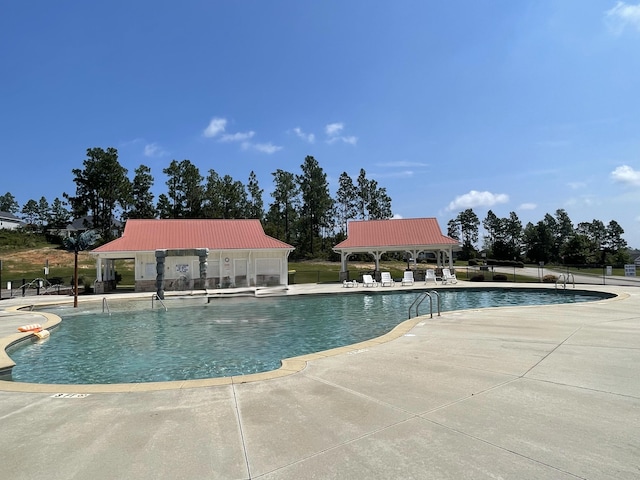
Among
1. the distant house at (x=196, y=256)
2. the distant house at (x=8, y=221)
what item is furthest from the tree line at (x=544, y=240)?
the distant house at (x=8, y=221)

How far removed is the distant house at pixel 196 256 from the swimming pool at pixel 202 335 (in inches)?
234

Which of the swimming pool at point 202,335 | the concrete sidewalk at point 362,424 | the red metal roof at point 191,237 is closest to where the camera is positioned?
the concrete sidewalk at point 362,424

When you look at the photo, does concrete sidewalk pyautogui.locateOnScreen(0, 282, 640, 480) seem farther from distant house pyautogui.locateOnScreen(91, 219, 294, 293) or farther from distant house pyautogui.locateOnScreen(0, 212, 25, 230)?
distant house pyautogui.locateOnScreen(0, 212, 25, 230)

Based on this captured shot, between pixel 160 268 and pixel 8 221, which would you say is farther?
pixel 8 221

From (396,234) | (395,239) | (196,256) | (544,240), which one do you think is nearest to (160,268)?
(196,256)

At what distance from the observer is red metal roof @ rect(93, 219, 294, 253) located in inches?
1046

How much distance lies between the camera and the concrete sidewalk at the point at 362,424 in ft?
9.66

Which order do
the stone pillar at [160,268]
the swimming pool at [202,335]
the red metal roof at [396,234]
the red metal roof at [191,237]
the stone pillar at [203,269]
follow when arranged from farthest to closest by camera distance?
the red metal roof at [396,234], the red metal roof at [191,237], the stone pillar at [203,269], the stone pillar at [160,268], the swimming pool at [202,335]

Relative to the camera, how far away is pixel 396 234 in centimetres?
3125

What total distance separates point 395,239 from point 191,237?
15769mm

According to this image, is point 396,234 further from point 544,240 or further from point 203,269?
point 544,240

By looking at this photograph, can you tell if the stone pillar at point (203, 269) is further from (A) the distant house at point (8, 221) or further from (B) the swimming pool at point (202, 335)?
(A) the distant house at point (8, 221)

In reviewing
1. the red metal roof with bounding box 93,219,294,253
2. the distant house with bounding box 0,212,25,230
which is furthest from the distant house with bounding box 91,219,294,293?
the distant house with bounding box 0,212,25,230

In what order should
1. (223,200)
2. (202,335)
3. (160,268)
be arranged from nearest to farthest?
(202,335), (160,268), (223,200)
